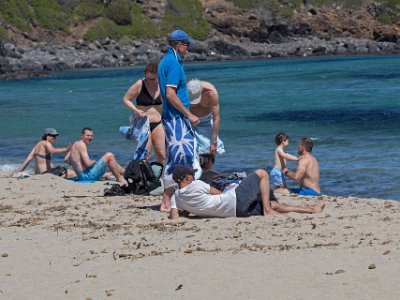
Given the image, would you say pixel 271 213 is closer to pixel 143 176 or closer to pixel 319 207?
pixel 319 207

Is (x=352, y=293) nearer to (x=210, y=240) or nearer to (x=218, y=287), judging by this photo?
(x=218, y=287)

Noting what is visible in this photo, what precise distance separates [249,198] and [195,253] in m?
1.51

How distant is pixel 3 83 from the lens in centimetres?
5309

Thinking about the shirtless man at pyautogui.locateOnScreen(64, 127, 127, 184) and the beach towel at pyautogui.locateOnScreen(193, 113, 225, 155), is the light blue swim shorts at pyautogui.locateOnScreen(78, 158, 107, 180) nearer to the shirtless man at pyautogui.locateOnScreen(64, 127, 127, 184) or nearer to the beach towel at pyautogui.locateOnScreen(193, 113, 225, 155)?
the shirtless man at pyautogui.locateOnScreen(64, 127, 127, 184)

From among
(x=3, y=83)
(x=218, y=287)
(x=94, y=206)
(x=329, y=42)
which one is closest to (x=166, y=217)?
(x=94, y=206)

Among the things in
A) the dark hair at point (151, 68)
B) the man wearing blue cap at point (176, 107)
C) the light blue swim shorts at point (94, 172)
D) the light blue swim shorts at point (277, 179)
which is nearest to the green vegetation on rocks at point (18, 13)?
the light blue swim shorts at point (94, 172)

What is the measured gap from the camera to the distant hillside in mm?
83062

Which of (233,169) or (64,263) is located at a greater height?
(64,263)

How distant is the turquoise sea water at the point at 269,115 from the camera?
1678 cm

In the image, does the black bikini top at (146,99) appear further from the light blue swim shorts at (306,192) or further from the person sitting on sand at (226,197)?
the light blue swim shorts at (306,192)

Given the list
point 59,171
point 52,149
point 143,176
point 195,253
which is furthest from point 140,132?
point 52,149

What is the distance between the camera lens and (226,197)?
9086mm

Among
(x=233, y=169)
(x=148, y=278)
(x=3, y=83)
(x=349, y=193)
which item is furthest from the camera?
(x=3, y=83)

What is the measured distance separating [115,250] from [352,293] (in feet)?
7.96
